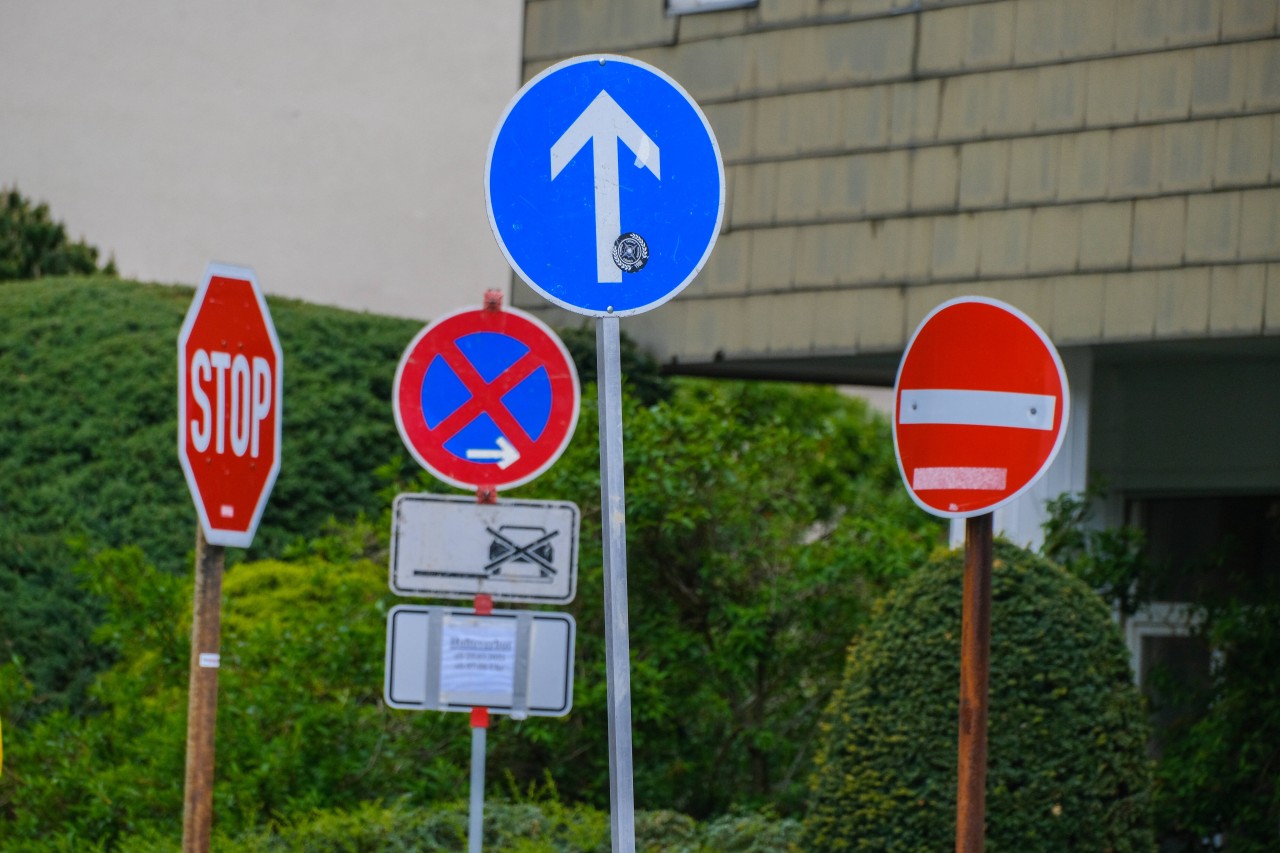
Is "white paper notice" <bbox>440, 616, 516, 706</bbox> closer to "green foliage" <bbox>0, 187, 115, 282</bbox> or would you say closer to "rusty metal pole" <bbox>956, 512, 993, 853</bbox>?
"rusty metal pole" <bbox>956, 512, 993, 853</bbox>

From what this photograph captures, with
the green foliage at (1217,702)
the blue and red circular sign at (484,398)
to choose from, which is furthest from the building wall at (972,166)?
Result: the blue and red circular sign at (484,398)

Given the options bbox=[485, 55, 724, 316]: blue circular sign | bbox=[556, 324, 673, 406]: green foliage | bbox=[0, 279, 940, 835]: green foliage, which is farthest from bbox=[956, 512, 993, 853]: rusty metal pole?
bbox=[556, 324, 673, 406]: green foliage

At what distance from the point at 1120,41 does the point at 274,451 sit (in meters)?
4.63

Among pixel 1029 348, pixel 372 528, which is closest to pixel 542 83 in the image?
pixel 1029 348

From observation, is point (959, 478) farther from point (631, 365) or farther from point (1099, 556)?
point (631, 365)

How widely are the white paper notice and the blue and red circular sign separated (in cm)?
42

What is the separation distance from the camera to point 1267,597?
8.69 meters

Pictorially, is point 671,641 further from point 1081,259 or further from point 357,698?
point 1081,259

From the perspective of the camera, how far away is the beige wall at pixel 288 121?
20328mm

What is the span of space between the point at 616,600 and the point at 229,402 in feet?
5.66

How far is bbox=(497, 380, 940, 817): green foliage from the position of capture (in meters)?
8.58

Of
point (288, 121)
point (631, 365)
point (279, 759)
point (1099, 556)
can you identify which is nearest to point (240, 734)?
point (279, 759)

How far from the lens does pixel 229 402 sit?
17.8ft

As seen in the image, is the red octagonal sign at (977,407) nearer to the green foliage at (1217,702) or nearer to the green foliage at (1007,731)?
the green foliage at (1007,731)
